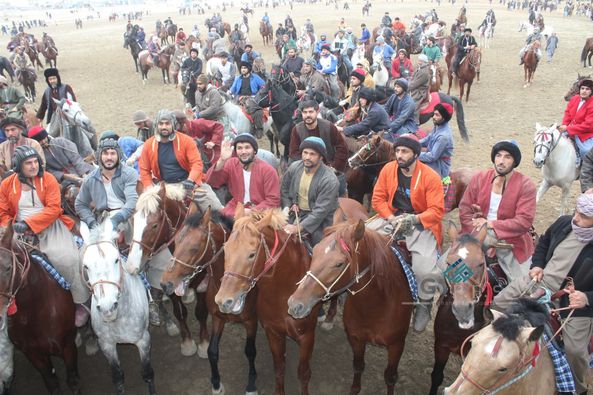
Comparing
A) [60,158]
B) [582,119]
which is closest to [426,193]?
[582,119]

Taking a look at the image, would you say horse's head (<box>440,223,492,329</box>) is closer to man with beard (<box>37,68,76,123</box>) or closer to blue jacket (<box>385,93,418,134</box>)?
blue jacket (<box>385,93,418,134</box>)

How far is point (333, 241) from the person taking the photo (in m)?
3.64

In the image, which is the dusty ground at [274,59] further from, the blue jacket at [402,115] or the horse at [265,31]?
the blue jacket at [402,115]

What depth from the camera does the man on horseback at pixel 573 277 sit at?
362 cm

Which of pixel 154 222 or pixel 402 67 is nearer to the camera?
pixel 154 222

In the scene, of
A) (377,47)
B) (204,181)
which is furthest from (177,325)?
(377,47)

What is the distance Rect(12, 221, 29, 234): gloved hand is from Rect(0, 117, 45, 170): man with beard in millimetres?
2003

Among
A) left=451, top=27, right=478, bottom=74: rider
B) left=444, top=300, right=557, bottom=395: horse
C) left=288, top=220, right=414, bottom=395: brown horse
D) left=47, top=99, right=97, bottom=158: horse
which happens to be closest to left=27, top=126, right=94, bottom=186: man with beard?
left=47, top=99, right=97, bottom=158: horse

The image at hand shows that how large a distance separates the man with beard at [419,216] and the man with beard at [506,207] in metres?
0.46

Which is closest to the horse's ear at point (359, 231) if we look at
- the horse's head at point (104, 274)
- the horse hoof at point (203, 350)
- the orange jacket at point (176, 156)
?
the horse's head at point (104, 274)

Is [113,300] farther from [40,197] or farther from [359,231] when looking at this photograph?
[359,231]

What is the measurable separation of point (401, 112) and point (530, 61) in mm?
12672

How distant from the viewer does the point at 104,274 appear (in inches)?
162

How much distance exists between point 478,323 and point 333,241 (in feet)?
6.73
